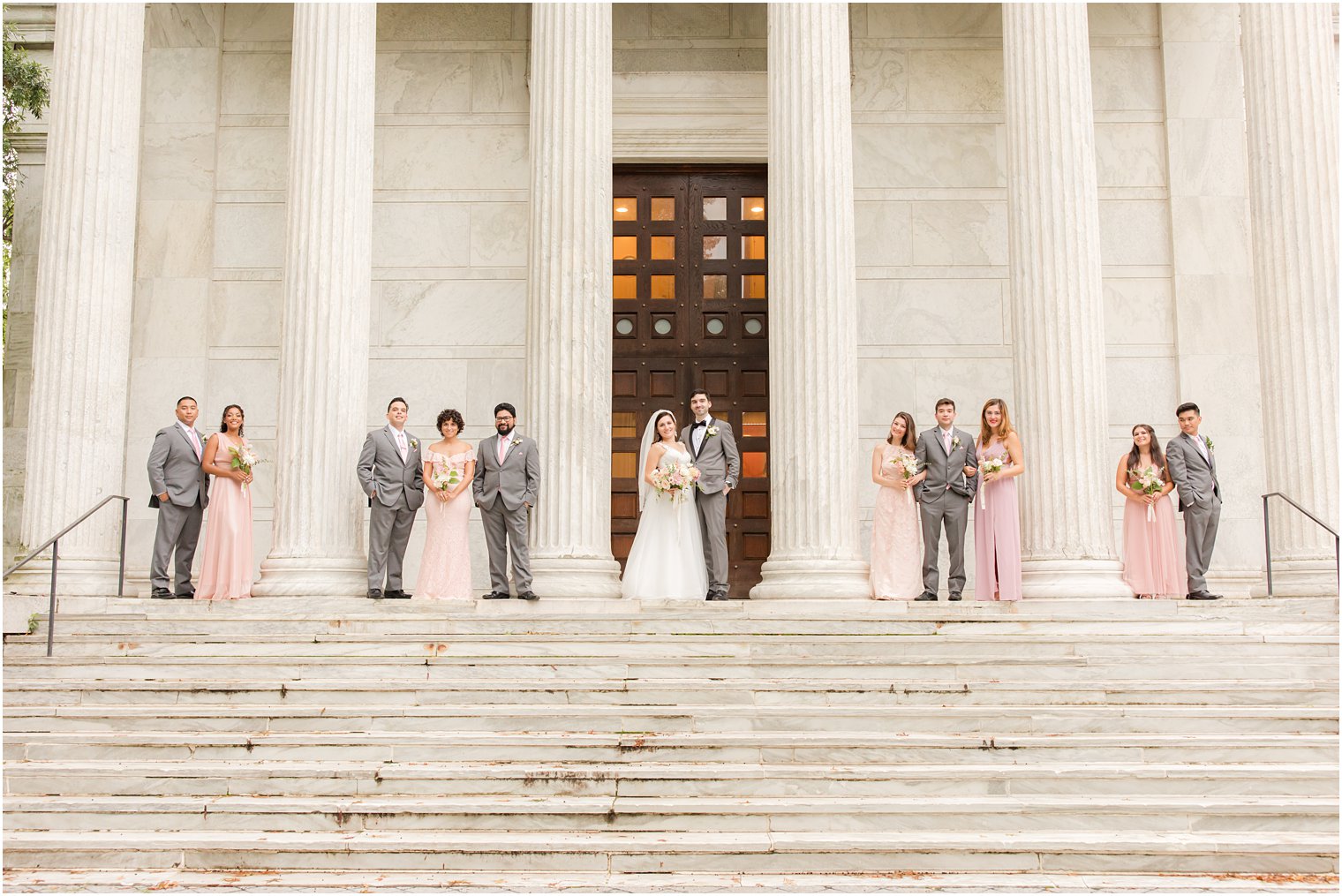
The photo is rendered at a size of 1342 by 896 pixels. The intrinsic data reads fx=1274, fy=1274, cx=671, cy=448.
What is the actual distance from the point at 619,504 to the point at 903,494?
5.83 meters

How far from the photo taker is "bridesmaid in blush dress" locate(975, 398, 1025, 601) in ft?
49.3

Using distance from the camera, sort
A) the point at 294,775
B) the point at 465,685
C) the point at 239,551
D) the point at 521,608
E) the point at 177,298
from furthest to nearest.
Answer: the point at 177,298 < the point at 239,551 < the point at 521,608 < the point at 465,685 < the point at 294,775

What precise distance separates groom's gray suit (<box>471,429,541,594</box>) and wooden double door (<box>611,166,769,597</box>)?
5308 mm

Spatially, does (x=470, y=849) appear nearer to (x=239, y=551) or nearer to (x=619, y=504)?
(x=239, y=551)

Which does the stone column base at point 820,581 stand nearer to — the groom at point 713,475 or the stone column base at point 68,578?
the groom at point 713,475

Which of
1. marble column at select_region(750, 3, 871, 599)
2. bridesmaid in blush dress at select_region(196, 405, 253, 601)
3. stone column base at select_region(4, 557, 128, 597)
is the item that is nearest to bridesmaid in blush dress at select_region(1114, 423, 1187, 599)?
marble column at select_region(750, 3, 871, 599)

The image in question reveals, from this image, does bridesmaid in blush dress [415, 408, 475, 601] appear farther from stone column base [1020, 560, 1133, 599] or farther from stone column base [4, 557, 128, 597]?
stone column base [1020, 560, 1133, 599]

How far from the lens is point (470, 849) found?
8.72 meters

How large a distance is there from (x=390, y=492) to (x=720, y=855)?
743cm

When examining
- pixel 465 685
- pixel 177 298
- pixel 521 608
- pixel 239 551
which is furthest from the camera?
pixel 177 298

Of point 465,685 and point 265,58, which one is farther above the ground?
point 265,58

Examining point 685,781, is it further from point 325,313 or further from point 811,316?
A: point 325,313

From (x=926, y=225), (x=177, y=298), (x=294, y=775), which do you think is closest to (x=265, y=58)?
(x=177, y=298)

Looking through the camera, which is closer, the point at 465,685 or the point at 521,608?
the point at 465,685
